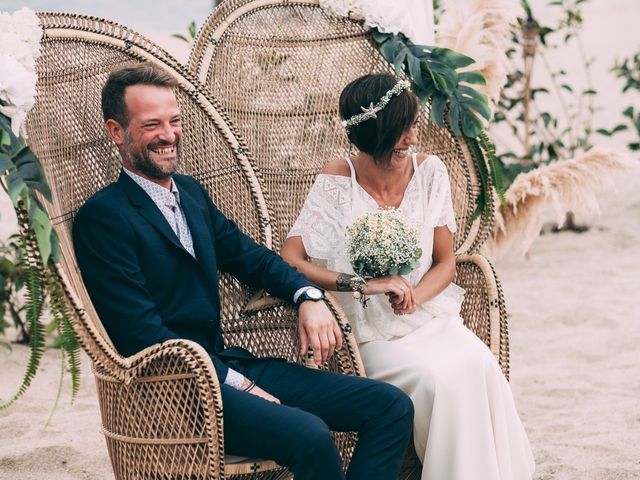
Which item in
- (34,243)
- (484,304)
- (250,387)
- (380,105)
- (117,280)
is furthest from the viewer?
(484,304)

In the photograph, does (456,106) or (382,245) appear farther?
(456,106)

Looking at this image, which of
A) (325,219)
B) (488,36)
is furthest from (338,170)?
(488,36)

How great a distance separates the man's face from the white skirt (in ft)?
3.13

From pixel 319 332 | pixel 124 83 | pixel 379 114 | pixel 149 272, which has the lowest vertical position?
pixel 319 332

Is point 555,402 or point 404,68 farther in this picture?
point 555,402

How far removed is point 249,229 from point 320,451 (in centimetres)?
121

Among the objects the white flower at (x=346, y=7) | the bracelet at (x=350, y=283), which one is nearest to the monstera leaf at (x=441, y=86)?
the white flower at (x=346, y=7)

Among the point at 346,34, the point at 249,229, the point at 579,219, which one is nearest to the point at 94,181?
the point at 249,229

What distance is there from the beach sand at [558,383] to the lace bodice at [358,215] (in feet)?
3.05

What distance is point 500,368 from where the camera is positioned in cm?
316

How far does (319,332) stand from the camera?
118 inches

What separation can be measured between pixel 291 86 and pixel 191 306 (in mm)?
1508

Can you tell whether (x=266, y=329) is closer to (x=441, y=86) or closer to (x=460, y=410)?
(x=460, y=410)

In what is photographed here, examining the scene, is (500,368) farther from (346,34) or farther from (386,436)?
(346,34)
